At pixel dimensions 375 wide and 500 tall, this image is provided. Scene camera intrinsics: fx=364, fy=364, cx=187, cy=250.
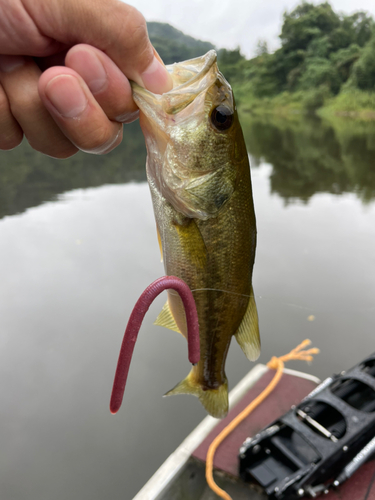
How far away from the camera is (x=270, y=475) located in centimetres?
273

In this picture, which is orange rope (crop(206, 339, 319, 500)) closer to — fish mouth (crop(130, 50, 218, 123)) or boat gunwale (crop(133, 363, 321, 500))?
boat gunwale (crop(133, 363, 321, 500))

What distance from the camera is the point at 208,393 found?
1.50 m

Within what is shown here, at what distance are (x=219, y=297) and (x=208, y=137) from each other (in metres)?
0.59

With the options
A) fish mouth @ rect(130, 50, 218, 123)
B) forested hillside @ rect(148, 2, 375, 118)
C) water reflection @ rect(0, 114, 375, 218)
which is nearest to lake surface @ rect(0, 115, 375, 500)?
fish mouth @ rect(130, 50, 218, 123)

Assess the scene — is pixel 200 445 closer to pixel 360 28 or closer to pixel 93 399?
pixel 93 399

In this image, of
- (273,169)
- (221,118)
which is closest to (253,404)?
(221,118)

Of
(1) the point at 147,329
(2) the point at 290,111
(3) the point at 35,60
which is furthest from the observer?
(2) the point at 290,111

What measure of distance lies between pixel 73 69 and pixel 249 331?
3.61 ft

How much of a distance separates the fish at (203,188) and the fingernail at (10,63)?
15.1 inches

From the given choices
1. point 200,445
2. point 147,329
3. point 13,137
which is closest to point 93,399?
point 147,329

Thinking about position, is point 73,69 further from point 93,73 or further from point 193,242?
point 193,242

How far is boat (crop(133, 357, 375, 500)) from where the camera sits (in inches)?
108

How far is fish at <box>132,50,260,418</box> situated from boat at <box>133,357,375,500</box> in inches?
80.2

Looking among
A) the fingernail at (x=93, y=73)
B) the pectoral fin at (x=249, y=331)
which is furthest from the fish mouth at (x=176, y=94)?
the pectoral fin at (x=249, y=331)
